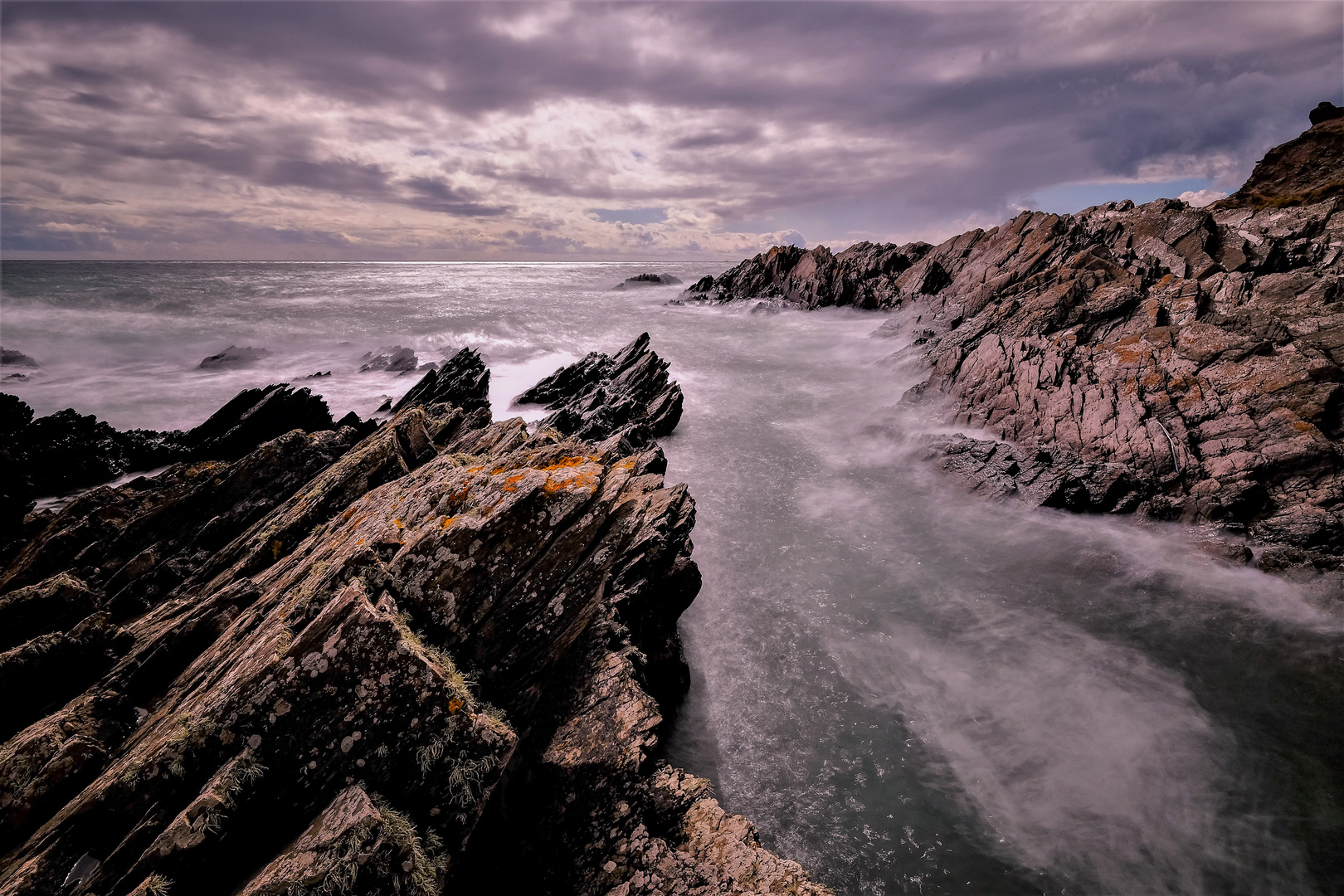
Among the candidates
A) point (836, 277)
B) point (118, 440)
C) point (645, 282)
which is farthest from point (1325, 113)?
point (645, 282)

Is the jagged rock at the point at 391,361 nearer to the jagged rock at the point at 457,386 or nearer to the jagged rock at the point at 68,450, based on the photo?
the jagged rock at the point at 457,386

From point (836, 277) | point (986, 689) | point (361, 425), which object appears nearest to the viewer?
point (986, 689)

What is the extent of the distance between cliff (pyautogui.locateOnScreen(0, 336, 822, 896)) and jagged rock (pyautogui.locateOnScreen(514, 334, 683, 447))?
9.70 m

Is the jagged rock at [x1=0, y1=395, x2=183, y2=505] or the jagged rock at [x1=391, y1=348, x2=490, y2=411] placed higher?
the jagged rock at [x1=391, y1=348, x2=490, y2=411]

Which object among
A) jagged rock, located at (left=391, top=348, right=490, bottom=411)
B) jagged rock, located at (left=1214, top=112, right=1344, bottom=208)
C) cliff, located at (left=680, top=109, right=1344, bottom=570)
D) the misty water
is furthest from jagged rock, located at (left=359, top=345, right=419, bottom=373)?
jagged rock, located at (left=1214, top=112, right=1344, bottom=208)

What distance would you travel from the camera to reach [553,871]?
5.77 metres

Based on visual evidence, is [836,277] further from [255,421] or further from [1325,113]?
[255,421]

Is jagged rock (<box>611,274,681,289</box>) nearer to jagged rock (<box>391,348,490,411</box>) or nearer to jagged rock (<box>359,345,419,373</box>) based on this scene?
jagged rock (<box>359,345,419,373</box>)

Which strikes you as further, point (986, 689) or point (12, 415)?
point (12, 415)

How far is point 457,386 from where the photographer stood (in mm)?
26938

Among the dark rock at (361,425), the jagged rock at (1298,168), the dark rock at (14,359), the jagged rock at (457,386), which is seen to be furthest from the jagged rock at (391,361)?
the jagged rock at (1298,168)

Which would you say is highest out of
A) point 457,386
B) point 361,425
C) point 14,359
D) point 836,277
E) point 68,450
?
point 836,277

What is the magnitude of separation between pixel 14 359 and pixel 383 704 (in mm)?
55518

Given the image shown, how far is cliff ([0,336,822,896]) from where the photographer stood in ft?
15.9
